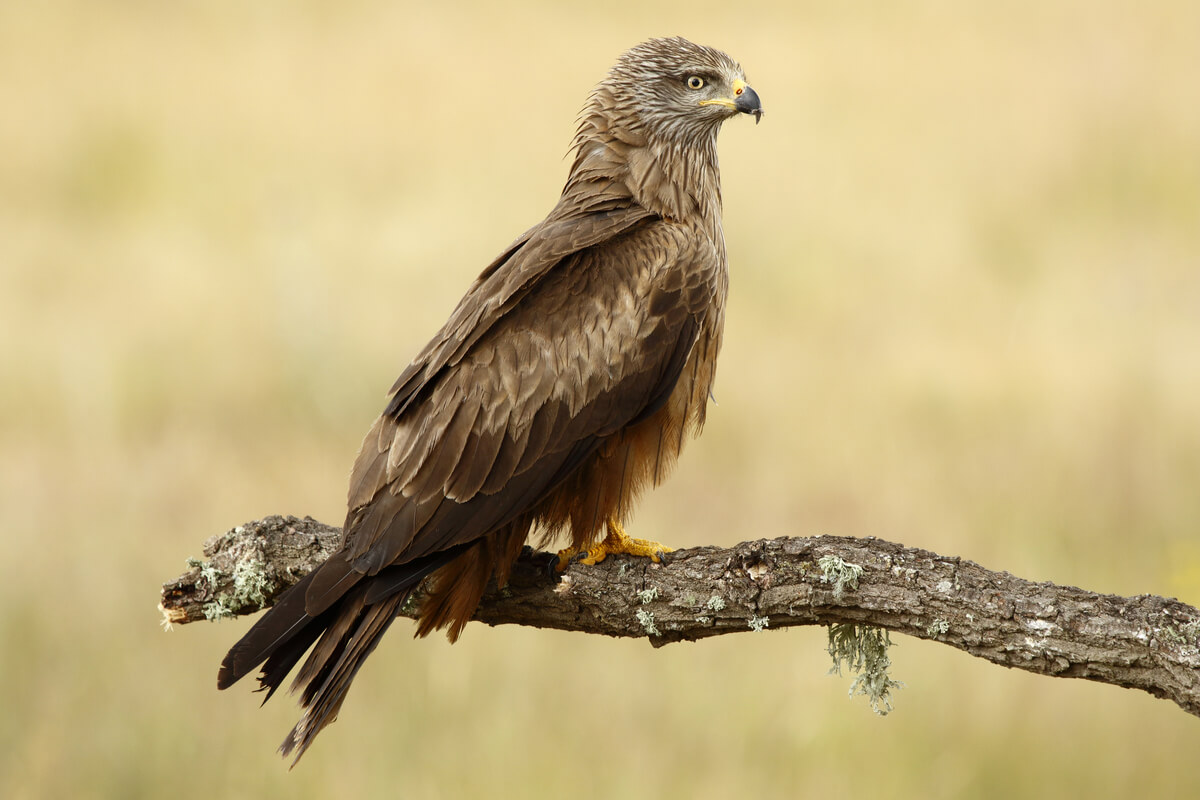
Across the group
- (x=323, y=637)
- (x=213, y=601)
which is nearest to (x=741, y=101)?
(x=323, y=637)

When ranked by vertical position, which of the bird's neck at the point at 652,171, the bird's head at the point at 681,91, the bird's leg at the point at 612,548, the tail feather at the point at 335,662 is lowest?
the tail feather at the point at 335,662

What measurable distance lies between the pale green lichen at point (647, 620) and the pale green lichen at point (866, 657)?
2.17 feet

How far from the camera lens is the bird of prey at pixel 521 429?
14.2 feet

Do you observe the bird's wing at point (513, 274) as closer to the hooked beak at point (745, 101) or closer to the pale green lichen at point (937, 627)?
the hooked beak at point (745, 101)

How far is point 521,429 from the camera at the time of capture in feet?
15.3

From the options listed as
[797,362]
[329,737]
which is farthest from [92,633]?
[797,362]

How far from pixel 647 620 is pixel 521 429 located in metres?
0.83

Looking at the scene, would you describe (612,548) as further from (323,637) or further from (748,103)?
(748,103)

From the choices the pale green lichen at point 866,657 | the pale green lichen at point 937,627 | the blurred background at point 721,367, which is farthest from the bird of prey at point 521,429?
the blurred background at point 721,367

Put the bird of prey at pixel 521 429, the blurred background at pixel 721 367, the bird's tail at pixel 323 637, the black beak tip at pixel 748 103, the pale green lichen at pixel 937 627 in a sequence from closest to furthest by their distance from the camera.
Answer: the pale green lichen at pixel 937 627 < the bird's tail at pixel 323 637 < the bird of prey at pixel 521 429 < the black beak tip at pixel 748 103 < the blurred background at pixel 721 367

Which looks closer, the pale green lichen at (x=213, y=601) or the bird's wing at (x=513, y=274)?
the pale green lichen at (x=213, y=601)

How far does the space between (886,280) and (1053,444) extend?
3.57 meters

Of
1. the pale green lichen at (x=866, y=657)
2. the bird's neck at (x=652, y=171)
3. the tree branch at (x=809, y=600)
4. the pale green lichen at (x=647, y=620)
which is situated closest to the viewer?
the tree branch at (x=809, y=600)

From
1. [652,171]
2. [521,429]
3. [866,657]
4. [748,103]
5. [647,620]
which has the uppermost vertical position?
[748,103]
